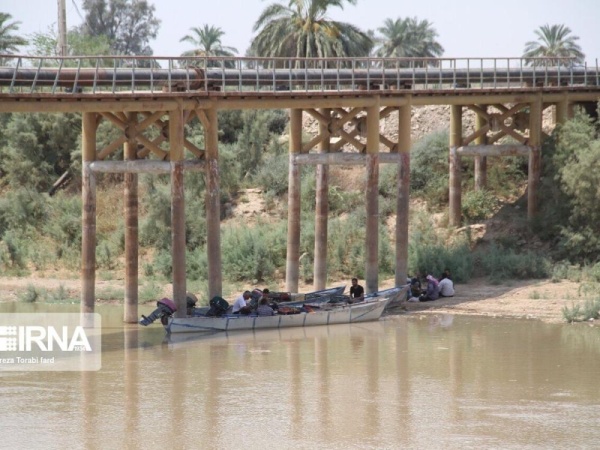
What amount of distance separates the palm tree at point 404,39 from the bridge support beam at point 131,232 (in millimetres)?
36464

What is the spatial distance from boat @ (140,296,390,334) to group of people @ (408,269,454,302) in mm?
1659

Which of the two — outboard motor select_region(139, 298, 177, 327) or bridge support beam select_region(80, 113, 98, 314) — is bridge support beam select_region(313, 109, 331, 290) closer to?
outboard motor select_region(139, 298, 177, 327)

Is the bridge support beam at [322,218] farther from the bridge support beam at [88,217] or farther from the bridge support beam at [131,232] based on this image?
the bridge support beam at [88,217]

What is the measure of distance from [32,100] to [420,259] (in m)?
13.1

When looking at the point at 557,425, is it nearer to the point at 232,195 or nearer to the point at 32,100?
the point at 32,100

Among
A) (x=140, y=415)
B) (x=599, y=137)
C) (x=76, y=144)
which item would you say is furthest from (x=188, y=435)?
(x=76, y=144)

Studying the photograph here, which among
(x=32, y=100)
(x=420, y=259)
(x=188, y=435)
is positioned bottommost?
(x=188, y=435)

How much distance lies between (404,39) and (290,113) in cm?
3378

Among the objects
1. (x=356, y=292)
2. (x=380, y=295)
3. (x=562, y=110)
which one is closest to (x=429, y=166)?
(x=562, y=110)

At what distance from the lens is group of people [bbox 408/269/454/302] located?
33562 millimetres

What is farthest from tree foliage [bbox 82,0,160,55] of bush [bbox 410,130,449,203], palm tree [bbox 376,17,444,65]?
bush [bbox 410,130,449,203]

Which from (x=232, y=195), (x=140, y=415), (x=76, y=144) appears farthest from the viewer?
(x=76, y=144)

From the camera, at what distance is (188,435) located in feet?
65.3

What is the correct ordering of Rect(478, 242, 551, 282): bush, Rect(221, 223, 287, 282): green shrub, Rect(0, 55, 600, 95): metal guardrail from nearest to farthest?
Rect(0, 55, 600, 95): metal guardrail < Rect(478, 242, 551, 282): bush < Rect(221, 223, 287, 282): green shrub
